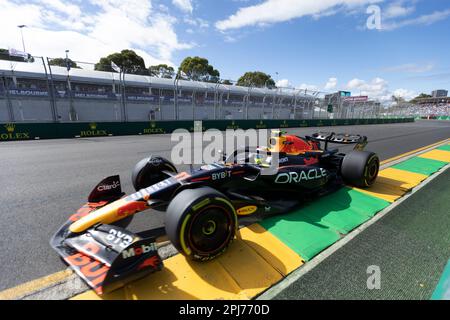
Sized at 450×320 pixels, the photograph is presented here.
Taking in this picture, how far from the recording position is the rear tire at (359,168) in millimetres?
4355

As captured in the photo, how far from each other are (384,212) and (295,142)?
5.83 feet

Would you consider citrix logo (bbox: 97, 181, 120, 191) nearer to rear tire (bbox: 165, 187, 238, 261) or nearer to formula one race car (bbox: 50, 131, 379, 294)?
formula one race car (bbox: 50, 131, 379, 294)

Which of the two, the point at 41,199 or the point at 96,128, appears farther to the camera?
the point at 96,128

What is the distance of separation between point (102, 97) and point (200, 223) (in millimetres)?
24309

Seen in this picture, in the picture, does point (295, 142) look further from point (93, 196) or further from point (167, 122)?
point (167, 122)

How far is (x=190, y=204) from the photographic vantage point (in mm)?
2164

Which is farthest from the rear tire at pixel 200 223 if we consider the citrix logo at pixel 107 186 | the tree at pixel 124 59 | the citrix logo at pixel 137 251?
the tree at pixel 124 59

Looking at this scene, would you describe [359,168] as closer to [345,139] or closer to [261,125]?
[345,139]

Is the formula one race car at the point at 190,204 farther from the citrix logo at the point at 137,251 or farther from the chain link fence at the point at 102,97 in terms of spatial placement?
the chain link fence at the point at 102,97

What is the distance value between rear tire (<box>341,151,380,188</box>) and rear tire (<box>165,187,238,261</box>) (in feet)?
10.0

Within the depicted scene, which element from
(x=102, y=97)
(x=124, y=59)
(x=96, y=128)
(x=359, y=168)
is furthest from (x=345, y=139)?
(x=124, y=59)

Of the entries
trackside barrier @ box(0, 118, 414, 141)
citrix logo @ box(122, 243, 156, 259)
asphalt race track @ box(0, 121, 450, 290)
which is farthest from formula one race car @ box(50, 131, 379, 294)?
trackside barrier @ box(0, 118, 414, 141)

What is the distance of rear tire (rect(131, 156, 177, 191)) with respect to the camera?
3684mm

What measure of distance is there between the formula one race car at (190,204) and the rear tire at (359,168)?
2cm
